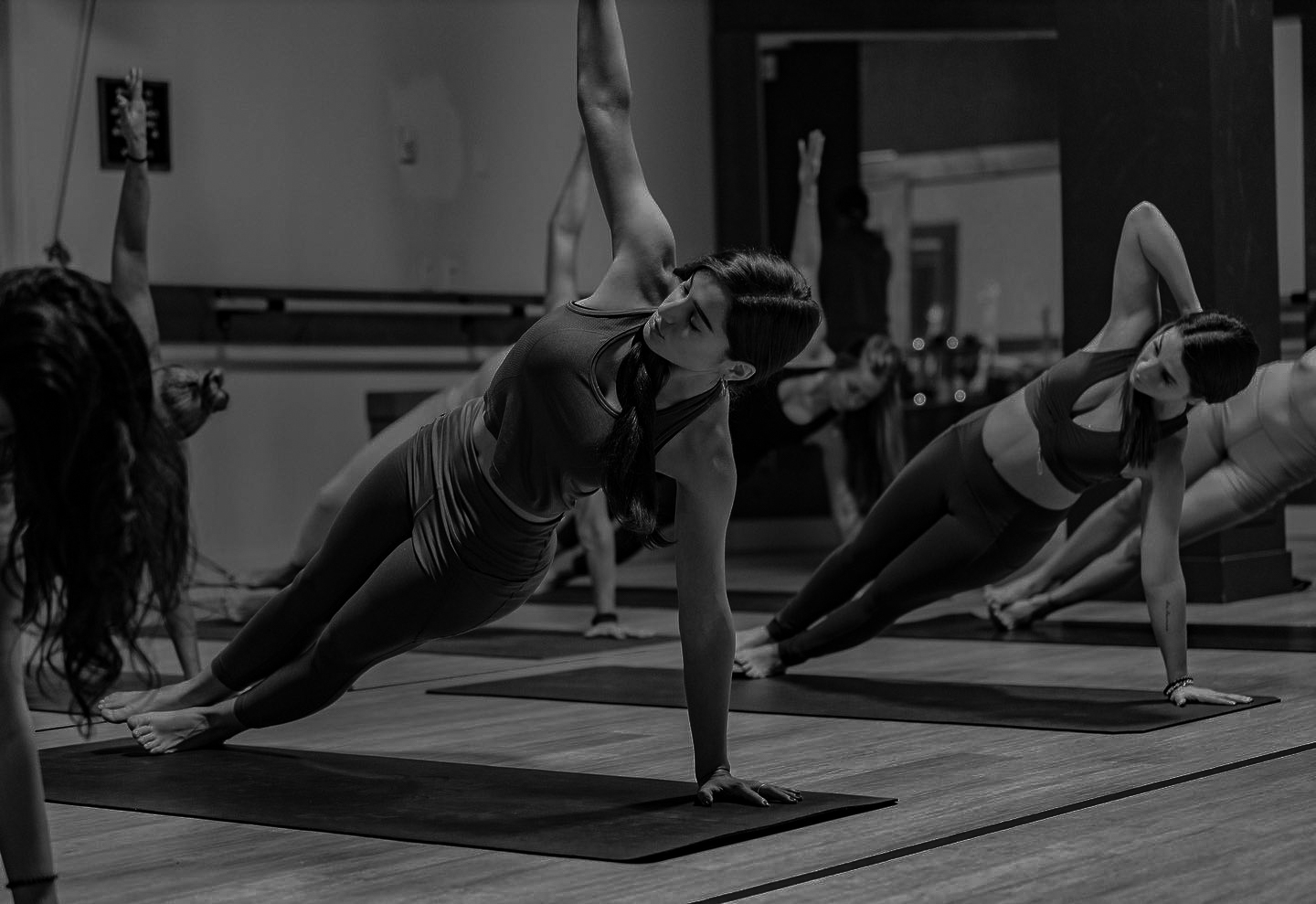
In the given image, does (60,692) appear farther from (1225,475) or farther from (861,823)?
(1225,475)

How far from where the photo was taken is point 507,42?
7211 millimetres

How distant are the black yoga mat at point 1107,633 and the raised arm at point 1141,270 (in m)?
0.99

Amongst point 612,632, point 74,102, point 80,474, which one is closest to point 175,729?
point 80,474

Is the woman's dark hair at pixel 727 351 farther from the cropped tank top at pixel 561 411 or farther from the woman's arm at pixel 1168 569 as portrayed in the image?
the woman's arm at pixel 1168 569

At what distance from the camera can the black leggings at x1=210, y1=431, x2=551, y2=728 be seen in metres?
2.53

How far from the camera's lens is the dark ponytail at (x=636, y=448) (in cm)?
223

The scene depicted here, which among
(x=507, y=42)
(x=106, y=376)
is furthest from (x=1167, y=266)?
(x=507, y=42)

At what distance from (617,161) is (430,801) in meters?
0.96

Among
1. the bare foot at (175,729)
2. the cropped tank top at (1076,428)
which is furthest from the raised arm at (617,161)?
the cropped tank top at (1076,428)

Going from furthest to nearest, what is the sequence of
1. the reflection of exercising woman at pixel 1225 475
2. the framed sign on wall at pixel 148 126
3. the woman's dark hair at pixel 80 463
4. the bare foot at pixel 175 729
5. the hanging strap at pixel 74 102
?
the framed sign on wall at pixel 148 126 < the hanging strap at pixel 74 102 < the reflection of exercising woman at pixel 1225 475 < the bare foot at pixel 175 729 < the woman's dark hair at pixel 80 463

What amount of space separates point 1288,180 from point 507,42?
11.4ft

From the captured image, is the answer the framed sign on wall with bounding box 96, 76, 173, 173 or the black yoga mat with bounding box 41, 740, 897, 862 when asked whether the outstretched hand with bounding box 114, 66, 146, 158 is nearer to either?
the black yoga mat with bounding box 41, 740, 897, 862

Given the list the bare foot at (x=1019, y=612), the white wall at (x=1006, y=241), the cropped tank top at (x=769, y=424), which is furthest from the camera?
the white wall at (x=1006, y=241)

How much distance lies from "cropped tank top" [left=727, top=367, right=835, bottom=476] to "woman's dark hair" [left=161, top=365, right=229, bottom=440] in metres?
2.22
